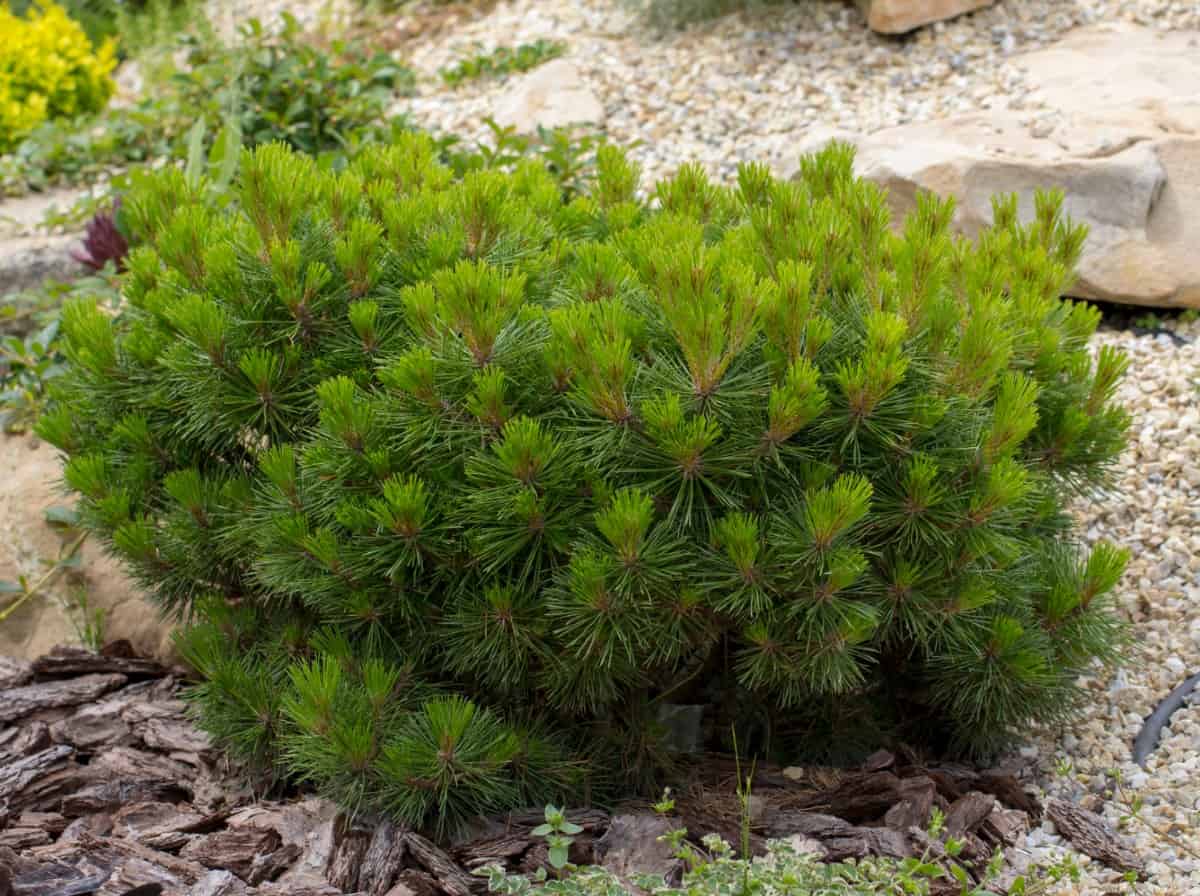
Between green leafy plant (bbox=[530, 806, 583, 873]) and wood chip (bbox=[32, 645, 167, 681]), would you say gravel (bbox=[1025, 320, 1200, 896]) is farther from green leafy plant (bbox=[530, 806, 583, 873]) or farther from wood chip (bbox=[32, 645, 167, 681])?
wood chip (bbox=[32, 645, 167, 681])

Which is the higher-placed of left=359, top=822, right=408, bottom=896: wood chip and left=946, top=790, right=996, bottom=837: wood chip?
left=359, top=822, right=408, bottom=896: wood chip

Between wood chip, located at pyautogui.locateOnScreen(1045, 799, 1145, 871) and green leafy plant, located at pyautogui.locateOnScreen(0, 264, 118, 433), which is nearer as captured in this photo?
wood chip, located at pyautogui.locateOnScreen(1045, 799, 1145, 871)

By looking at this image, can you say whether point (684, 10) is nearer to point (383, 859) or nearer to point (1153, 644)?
point (1153, 644)

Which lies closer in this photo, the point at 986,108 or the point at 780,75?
the point at 986,108

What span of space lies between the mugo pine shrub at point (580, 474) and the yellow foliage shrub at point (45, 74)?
384 cm

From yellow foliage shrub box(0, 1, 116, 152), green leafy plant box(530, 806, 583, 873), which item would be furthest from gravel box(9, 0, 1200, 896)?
yellow foliage shrub box(0, 1, 116, 152)

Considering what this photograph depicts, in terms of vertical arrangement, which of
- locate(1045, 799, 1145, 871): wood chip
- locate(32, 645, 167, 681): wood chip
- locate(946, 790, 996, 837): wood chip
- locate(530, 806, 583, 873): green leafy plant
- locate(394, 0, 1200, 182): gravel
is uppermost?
locate(394, 0, 1200, 182): gravel

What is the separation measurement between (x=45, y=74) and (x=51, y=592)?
372 centimetres

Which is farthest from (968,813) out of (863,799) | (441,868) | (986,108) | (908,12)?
(908,12)

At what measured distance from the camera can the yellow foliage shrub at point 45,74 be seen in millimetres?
6430

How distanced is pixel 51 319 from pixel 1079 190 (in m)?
3.58

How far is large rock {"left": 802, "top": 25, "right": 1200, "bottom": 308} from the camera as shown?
4379 millimetres

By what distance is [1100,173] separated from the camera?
440 centimetres

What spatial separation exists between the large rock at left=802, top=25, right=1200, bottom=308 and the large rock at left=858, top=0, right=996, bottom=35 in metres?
1.03
